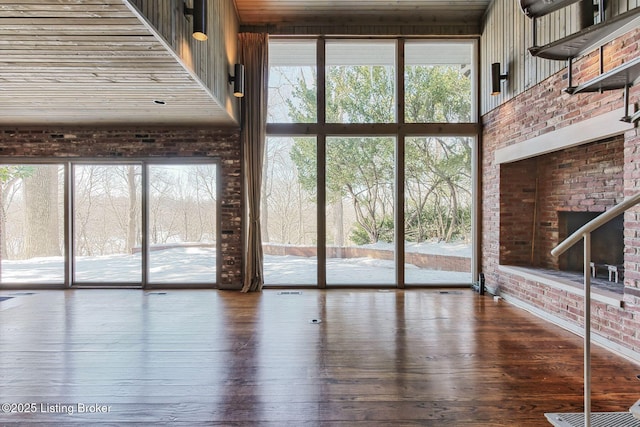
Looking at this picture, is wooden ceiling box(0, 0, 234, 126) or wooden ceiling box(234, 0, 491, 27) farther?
wooden ceiling box(234, 0, 491, 27)

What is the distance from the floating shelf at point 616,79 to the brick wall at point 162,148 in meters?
4.65

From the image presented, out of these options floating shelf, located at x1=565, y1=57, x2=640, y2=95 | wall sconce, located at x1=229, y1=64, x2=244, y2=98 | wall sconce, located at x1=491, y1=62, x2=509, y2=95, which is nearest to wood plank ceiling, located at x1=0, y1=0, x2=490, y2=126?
wall sconce, located at x1=229, y1=64, x2=244, y2=98

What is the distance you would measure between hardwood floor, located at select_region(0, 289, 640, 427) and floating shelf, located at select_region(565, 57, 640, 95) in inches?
87.1

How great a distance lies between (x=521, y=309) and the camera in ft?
14.9

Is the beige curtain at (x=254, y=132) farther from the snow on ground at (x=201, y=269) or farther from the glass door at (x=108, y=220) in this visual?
the glass door at (x=108, y=220)

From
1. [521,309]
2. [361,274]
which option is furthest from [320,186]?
[521,309]

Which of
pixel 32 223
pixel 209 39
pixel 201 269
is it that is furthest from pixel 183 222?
pixel 209 39

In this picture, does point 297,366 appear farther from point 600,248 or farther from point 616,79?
point 600,248

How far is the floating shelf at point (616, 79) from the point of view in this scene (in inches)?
88.1

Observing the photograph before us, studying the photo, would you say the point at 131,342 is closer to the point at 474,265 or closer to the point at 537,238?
the point at 474,265

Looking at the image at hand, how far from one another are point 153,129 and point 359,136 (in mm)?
3447

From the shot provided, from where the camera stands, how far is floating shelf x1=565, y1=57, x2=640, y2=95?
224 cm

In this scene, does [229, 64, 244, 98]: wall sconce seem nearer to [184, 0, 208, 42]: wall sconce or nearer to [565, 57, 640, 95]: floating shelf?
[184, 0, 208, 42]: wall sconce

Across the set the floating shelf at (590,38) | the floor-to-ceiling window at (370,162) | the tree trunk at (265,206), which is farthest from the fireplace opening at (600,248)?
the tree trunk at (265,206)
